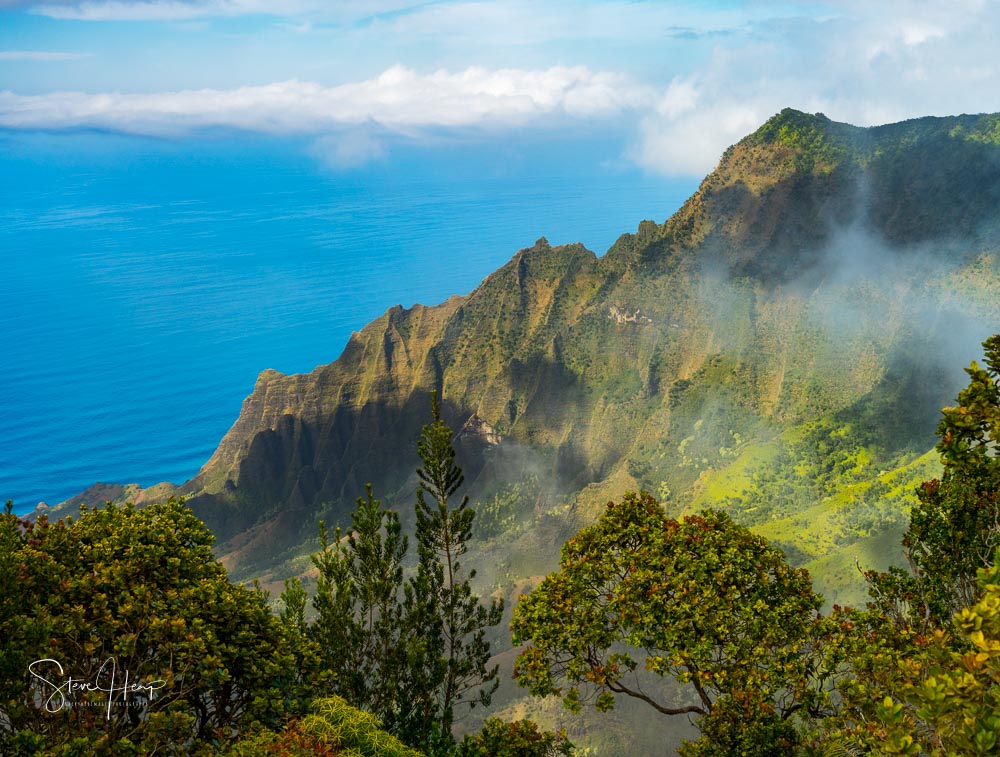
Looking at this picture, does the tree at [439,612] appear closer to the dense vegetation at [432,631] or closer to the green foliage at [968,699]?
the dense vegetation at [432,631]

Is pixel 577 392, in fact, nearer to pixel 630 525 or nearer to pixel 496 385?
pixel 496 385

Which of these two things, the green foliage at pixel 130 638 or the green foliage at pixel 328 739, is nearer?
the green foliage at pixel 130 638

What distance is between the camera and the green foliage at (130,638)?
18.5m

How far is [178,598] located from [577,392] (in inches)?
4126

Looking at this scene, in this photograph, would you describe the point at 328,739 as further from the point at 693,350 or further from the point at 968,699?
the point at 693,350

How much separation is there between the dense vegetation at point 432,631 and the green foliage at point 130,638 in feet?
0.20

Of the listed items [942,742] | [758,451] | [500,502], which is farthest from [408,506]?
[942,742]

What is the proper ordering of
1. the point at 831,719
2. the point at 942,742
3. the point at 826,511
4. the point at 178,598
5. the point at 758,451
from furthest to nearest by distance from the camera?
the point at 758,451 → the point at 826,511 → the point at 178,598 → the point at 831,719 → the point at 942,742

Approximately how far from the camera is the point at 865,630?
76.5 feet

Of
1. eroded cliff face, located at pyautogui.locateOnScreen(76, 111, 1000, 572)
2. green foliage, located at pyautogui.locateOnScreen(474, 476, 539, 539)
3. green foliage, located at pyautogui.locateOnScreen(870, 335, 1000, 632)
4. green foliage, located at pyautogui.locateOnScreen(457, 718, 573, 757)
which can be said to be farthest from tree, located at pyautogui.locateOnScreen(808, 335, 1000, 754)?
green foliage, located at pyautogui.locateOnScreen(474, 476, 539, 539)

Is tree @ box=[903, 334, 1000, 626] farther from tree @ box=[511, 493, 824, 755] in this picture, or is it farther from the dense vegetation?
tree @ box=[511, 493, 824, 755]

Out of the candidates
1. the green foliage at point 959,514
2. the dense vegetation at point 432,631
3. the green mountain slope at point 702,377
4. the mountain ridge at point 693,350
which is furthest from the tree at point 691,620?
the mountain ridge at point 693,350

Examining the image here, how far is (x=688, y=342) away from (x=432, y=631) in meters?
93.1

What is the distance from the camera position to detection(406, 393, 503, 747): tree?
27391mm
